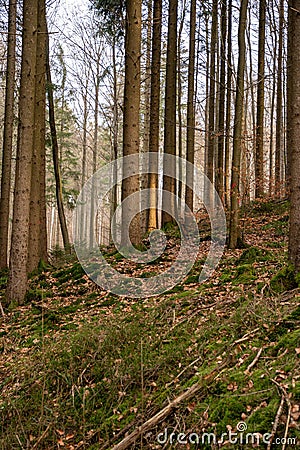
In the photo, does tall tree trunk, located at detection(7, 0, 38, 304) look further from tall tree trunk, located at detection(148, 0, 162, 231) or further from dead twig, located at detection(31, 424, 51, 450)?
tall tree trunk, located at detection(148, 0, 162, 231)

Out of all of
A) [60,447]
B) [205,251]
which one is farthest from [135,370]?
[205,251]

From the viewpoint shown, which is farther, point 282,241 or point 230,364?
point 282,241

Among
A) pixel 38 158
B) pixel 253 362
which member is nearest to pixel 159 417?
pixel 253 362

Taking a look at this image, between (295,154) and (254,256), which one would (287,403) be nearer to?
(295,154)

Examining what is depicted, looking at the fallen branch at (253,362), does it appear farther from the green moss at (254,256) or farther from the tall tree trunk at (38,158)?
the tall tree trunk at (38,158)

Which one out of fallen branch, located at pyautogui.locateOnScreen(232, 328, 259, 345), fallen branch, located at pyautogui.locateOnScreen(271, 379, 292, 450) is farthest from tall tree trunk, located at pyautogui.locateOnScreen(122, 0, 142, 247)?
fallen branch, located at pyautogui.locateOnScreen(271, 379, 292, 450)

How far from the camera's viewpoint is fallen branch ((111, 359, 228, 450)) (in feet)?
12.8

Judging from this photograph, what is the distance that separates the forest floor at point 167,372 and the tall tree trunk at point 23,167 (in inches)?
70.7

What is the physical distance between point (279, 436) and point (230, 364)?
1.17 metres

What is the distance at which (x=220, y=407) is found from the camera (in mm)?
3838

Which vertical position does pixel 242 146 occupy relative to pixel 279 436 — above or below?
above

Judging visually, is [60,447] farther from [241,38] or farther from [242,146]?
[241,38]

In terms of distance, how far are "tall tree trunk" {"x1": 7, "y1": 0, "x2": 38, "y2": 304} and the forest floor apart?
179 centimetres

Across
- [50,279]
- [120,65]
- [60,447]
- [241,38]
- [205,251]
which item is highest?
[120,65]
